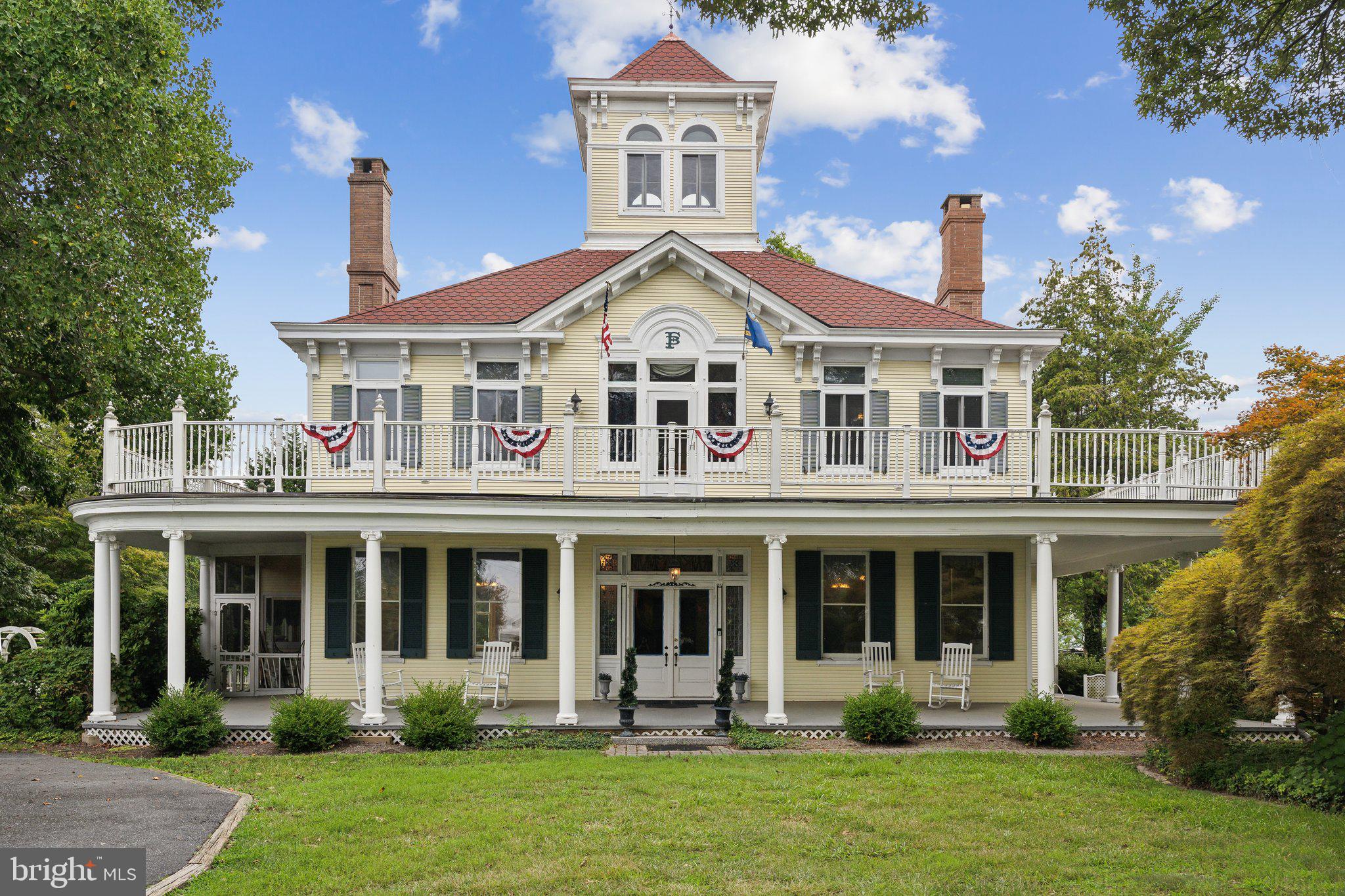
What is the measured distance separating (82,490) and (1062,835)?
92.9ft

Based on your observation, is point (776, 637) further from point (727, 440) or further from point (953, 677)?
point (953, 677)

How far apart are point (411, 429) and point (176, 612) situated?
14.6ft

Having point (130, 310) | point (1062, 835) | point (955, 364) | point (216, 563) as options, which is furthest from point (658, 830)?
point (130, 310)

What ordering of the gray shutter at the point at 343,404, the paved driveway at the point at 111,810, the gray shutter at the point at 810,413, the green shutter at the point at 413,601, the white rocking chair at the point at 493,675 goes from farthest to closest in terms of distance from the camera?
1. the gray shutter at the point at 810,413
2. the gray shutter at the point at 343,404
3. the green shutter at the point at 413,601
4. the white rocking chair at the point at 493,675
5. the paved driveway at the point at 111,810

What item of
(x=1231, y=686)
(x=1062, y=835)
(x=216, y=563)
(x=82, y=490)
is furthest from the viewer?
(x=82, y=490)

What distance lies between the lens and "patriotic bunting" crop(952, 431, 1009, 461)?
14539 millimetres

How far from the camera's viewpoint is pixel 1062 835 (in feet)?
29.6

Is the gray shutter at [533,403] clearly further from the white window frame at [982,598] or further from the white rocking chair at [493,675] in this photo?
the white window frame at [982,598]

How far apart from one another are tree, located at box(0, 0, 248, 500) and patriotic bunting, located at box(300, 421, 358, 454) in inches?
182

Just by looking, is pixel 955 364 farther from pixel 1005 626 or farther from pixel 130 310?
pixel 130 310

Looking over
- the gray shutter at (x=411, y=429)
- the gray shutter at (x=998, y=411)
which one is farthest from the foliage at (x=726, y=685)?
the gray shutter at (x=998, y=411)

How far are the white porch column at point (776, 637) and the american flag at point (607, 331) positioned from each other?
4235 millimetres

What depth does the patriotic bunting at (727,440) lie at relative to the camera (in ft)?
47.2

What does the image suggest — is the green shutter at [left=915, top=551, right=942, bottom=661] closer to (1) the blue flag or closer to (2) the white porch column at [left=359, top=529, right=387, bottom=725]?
(1) the blue flag
